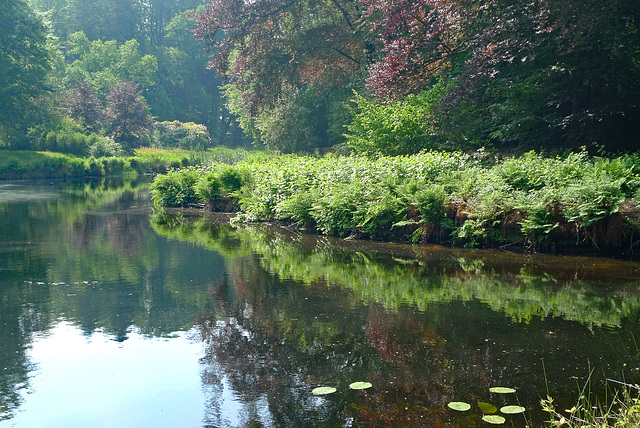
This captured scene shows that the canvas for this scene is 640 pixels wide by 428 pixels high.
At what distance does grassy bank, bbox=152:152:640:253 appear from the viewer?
948cm

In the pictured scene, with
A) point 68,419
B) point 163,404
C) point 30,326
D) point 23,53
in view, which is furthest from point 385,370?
point 23,53

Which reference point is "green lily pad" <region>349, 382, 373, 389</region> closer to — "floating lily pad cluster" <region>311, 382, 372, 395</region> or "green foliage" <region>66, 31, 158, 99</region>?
"floating lily pad cluster" <region>311, 382, 372, 395</region>

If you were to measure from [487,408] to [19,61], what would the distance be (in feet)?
153

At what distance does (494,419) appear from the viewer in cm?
405

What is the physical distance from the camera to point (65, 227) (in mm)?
14742

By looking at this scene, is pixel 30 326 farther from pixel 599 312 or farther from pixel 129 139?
pixel 129 139

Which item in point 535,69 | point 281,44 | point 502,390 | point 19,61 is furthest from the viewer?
point 19,61

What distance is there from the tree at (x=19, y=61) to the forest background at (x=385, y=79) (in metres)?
0.09

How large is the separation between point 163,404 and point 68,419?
2.20 feet

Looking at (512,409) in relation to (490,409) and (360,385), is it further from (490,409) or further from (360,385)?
(360,385)

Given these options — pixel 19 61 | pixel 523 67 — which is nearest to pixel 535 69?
pixel 523 67

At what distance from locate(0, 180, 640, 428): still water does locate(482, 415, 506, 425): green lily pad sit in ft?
0.20

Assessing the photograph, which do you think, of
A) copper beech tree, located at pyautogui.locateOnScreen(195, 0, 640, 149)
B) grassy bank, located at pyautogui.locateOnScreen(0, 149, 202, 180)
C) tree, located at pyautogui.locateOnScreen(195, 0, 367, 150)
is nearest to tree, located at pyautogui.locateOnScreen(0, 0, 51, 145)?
grassy bank, located at pyautogui.locateOnScreen(0, 149, 202, 180)

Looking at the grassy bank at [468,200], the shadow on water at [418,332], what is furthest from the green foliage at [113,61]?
the shadow on water at [418,332]
